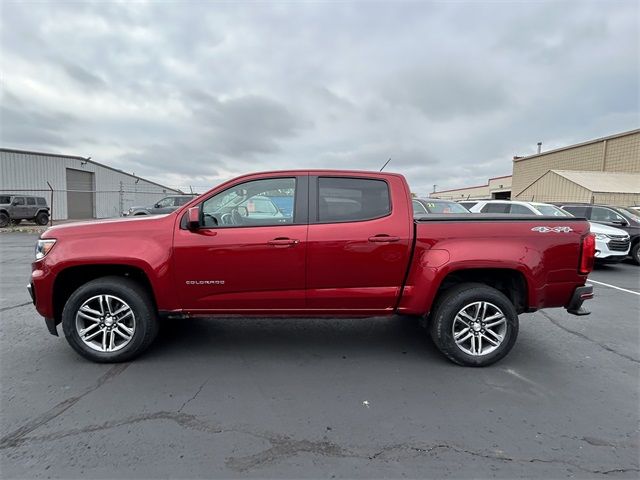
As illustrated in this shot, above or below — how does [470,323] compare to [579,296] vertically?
below

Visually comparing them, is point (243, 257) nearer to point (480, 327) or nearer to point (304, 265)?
point (304, 265)

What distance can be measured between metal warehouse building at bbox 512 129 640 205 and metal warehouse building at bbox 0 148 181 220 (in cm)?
2916

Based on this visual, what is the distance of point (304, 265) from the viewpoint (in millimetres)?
3461

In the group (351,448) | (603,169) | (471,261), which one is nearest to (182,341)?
(351,448)

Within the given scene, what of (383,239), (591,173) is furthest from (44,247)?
(591,173)

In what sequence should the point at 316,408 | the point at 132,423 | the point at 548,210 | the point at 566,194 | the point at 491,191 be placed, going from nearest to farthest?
1. the point at 132,423
2. the point at 316,408
3. the point at 548,210
4. the point at 566,194
5. the point at 491,191

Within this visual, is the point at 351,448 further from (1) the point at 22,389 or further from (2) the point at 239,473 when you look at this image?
(1) the point at 22,389

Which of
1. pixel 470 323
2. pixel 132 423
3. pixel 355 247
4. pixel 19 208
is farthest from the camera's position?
pixel 19 208

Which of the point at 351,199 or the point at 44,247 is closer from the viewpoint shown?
the point at 44,247

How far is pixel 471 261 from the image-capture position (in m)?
3.45

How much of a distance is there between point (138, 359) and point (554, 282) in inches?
167

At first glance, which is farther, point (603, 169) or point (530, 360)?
point (603, 169)

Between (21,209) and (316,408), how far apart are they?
24.8m

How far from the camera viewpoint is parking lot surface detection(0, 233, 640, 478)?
7.45 feet
